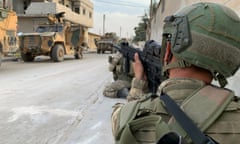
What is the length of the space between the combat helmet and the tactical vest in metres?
0.10

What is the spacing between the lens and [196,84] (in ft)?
4.07

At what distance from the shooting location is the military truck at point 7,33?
13469mm

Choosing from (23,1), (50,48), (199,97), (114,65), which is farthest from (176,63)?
(23,1)

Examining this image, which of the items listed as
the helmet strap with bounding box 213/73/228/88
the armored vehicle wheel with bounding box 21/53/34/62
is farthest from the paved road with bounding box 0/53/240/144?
the armored vehicle wheel with bounding box 21/53/34/62

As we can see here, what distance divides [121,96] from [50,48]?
12.0 metres

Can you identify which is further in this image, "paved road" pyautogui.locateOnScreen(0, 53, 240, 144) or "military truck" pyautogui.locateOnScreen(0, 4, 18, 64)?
"military truck" pyautogui.locateOnScreen(0, 4, 18, 64)

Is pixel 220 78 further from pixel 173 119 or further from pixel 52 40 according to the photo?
pixel 52 40

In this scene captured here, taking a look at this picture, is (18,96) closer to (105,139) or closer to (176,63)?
(105,139)

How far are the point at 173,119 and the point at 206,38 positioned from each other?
0.30 meters

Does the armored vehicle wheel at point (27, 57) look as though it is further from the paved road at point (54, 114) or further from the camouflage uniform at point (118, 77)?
the camouflage uniform at point (118, 77)

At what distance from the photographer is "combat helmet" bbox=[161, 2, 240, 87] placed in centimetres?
124

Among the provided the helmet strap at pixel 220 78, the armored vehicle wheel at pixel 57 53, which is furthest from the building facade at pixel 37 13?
the helmet strap at pixel 220 78

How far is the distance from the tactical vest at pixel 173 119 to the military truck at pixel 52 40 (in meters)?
17.1

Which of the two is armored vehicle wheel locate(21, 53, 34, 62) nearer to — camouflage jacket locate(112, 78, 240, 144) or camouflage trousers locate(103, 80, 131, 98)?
camouflage trousers locate(103, 80, 131, 98)
